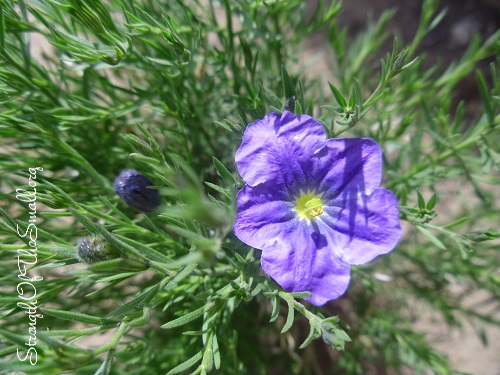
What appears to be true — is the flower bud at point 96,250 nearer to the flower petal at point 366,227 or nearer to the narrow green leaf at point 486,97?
the flower petal at point 366,227

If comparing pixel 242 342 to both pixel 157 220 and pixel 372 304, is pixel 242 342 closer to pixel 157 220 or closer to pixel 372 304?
pixel 157 220

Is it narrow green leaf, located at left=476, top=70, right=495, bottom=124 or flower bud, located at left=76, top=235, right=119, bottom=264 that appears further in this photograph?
narrow green leaf, located at left=476, top=70, right=495, bottom=124

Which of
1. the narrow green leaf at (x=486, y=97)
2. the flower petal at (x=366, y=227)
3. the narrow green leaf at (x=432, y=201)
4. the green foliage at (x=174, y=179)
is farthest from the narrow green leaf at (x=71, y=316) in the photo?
the narrow green leaf at (x=486, y=97)

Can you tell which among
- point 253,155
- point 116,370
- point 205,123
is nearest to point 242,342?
point 116,370

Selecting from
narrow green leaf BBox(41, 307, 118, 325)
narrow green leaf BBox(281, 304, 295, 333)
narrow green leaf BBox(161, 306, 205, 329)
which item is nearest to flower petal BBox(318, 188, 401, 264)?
narrow green leaf BBox(281, 304, 295, 333)

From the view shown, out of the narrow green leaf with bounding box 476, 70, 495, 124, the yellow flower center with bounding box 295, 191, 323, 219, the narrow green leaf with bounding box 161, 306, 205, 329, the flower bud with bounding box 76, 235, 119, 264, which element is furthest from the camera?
the narrow green leaf with bounding box 476, 70, 495, 124

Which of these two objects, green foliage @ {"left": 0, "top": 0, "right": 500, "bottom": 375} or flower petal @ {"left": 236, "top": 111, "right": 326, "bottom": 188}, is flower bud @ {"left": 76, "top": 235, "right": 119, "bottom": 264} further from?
flower petal @ {"left": 236, "top": 111, "right": 326, "bottom": 188}
